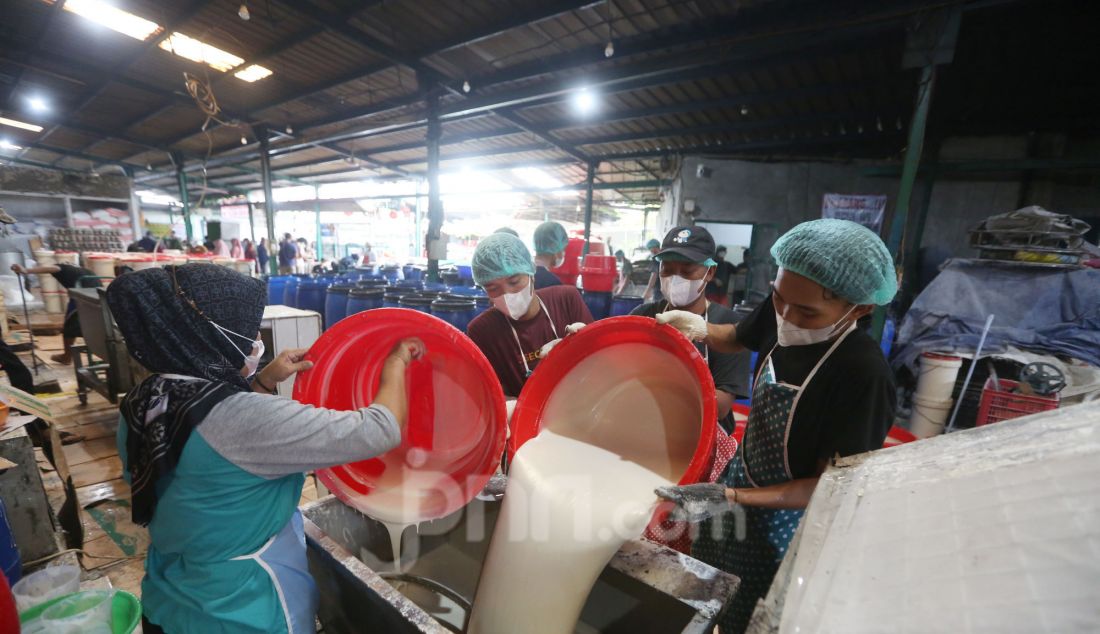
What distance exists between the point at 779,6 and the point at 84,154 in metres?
16.2

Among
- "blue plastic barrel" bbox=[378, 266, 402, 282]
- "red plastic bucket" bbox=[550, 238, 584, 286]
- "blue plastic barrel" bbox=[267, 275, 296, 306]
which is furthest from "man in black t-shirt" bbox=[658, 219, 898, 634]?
"blue plastic barrel" bbox=[378, 266, 402, 282]

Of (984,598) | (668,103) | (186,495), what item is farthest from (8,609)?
(668,103)

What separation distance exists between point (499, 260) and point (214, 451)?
1086 millimetres

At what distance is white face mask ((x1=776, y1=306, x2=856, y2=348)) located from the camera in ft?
3.47

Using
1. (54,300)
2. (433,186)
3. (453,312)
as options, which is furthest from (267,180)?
(453,312)

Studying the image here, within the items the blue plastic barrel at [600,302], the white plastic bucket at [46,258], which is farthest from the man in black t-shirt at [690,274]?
the white plastic bucket at [46,258]

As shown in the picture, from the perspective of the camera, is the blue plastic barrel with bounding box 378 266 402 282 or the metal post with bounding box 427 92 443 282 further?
the blue plastic barrel with bounding box 378 266 402 282

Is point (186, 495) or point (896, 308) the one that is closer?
point (186, 495)

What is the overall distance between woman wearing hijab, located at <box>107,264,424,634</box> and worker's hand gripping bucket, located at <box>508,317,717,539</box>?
1.58 ft

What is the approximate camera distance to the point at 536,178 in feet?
37.2

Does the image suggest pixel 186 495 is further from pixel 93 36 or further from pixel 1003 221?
pixel 93 36

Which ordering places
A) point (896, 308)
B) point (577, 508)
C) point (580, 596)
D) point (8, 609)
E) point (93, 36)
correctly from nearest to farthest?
point (8, 609), point (580, 596), point (577, 508), point (93, 36), point (896, 308)

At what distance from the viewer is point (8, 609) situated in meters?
0.83

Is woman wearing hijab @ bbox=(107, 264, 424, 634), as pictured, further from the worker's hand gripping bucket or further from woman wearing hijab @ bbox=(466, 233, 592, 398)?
woman wearing hijab @ bbox=(466, 233, 592, 398)
